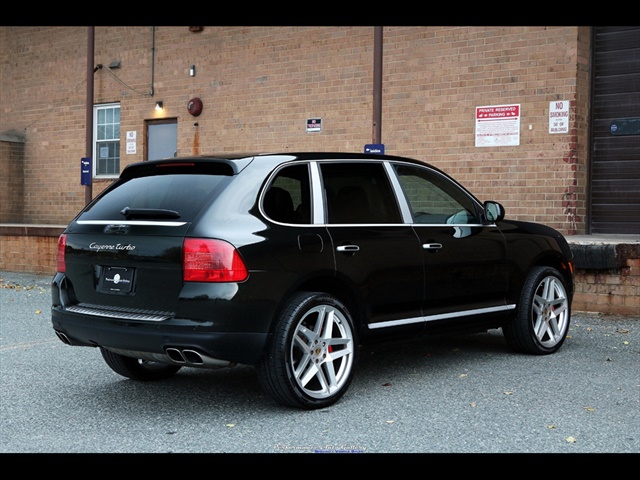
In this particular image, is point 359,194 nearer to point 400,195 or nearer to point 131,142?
point 400,195

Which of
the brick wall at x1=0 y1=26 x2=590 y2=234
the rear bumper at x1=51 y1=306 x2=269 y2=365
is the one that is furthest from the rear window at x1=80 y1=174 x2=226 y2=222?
the brick wall at x1=0 y1=26 x2=590 y2=234

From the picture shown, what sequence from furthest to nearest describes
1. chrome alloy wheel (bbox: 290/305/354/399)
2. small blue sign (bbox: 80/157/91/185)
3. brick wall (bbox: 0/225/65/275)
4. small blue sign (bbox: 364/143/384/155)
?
1. small blue sign (bbox: 80/157/91/185)
2. brick wall (bbox: 0/225/65/275)
3. small blue sign (bbox: 364/143/384/155)
4. chrome alloy wheel (bbox: 290/305/354/399)

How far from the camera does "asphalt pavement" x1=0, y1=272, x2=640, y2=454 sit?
4590 mm

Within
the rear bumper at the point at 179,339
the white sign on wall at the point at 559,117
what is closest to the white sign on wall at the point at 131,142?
the white sign on wall at the point at 559,117

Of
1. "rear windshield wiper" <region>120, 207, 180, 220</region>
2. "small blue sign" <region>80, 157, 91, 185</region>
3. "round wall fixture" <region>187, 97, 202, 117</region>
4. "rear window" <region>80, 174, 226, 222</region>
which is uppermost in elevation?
"round wall fixture" <region>187, 97, 202, 117</region>

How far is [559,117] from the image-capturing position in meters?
13.5

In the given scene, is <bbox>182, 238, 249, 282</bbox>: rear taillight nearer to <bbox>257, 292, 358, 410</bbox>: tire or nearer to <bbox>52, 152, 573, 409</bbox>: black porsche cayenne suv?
<bbox>52, 152, 573, 409</bbox>: black porsche cayenne suv

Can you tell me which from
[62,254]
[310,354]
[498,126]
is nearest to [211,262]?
[310,354]

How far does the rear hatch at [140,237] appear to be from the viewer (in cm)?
511

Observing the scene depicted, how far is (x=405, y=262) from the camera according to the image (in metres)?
6.09

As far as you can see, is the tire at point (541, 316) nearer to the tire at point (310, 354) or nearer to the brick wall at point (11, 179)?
the tire at point (310, 354)

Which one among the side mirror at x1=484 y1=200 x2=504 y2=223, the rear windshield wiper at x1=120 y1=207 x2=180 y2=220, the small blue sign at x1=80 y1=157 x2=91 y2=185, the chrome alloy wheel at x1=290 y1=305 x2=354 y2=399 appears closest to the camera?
the rear windshield wiper at x1=120 y1=207 x2=180 y2=220

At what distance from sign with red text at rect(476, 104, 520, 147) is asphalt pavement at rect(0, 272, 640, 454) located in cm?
667

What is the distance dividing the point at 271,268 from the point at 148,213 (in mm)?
857
